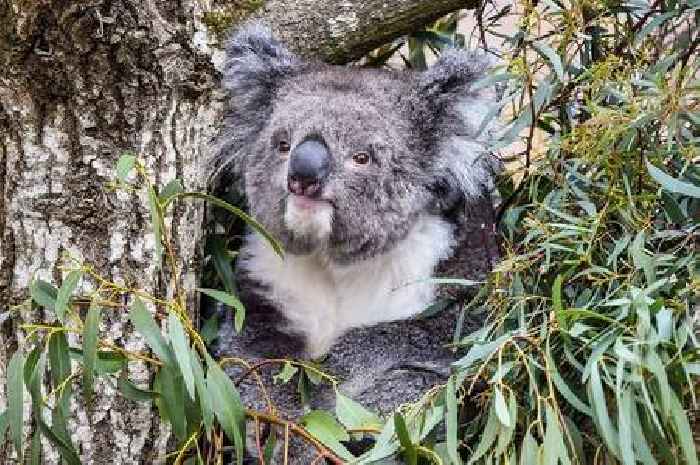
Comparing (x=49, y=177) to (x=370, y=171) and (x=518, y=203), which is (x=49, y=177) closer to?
(x=370, y=171)

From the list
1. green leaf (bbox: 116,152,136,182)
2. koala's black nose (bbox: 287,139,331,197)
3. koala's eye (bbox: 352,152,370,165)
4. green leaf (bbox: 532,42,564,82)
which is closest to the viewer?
green leaf (bbox: 116,152,136,182)

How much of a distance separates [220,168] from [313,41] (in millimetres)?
389

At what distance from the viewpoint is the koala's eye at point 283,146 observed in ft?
9.50

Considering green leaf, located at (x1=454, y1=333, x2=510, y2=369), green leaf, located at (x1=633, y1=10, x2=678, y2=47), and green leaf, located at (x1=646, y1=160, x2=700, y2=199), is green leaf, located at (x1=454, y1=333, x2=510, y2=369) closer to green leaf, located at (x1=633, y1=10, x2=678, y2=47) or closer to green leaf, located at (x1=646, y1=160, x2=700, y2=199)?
green leaf, located at (x1=646, y1=160, x2=700, y2=199)

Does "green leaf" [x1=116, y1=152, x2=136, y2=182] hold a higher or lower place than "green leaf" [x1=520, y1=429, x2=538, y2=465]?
higher

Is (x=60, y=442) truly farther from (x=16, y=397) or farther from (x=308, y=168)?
(x=308, y=168)

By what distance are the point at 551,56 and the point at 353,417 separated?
799 millimetres

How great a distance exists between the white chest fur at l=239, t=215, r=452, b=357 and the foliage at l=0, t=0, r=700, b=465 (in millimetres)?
287

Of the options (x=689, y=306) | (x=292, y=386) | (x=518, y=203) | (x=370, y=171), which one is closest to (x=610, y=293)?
(x=689, y=306)

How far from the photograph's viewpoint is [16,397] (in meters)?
1.97

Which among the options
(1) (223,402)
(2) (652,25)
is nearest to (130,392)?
(1) (223,402)

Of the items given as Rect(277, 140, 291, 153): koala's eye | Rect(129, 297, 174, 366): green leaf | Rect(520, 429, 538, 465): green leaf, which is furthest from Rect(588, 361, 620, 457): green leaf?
Rect(277, 140, 291, 153): koala's eye

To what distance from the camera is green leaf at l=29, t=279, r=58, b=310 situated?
206 cm

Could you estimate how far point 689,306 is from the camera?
219 centimetres
